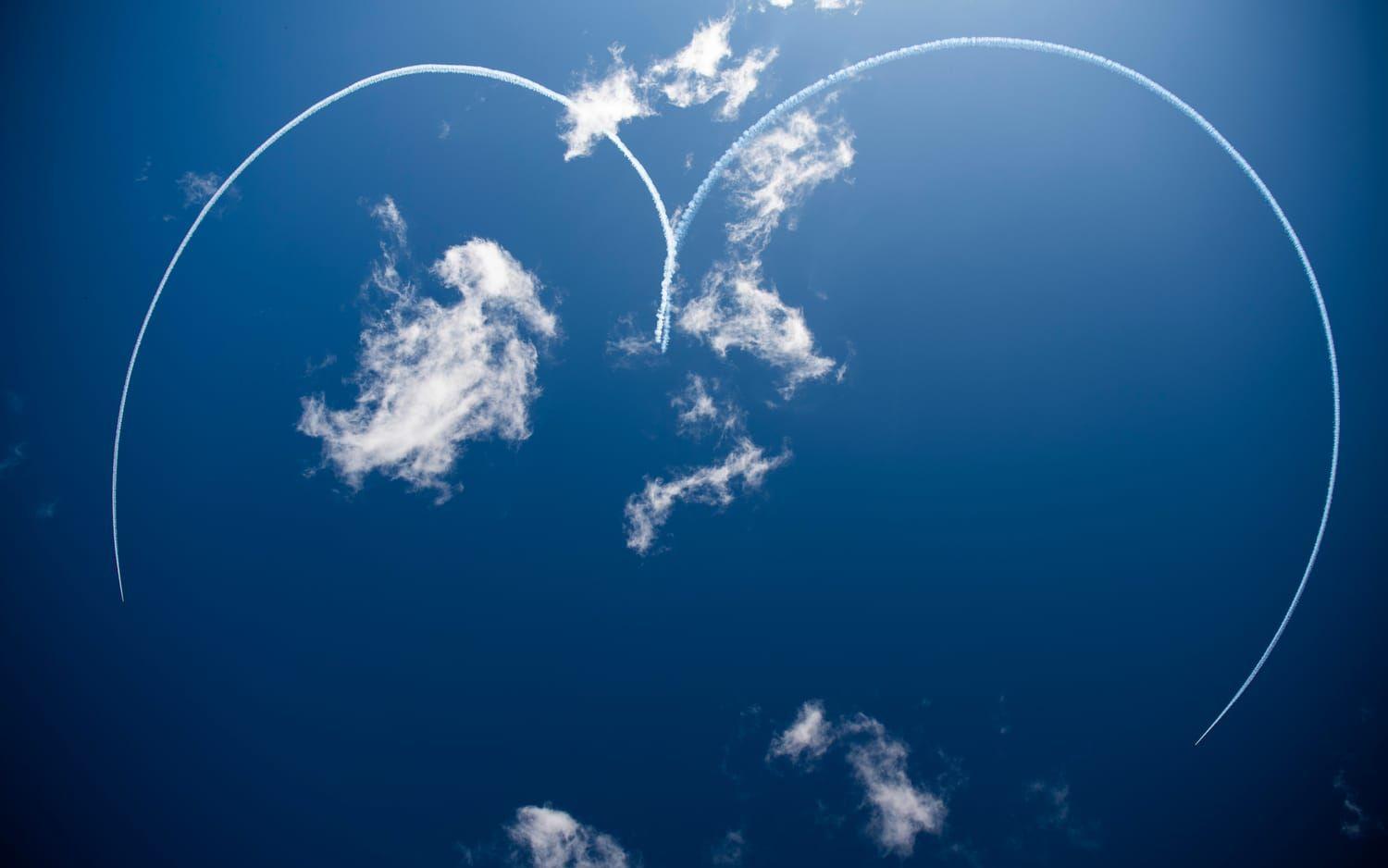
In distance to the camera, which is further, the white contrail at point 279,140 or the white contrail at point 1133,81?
the white contrail at point 279,140

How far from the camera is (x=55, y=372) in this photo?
3609 cm

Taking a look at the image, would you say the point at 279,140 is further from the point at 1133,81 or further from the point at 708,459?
the point at 1133,81

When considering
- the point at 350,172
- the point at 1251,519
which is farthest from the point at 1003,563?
the point at 350,172

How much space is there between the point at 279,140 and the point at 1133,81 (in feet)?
156

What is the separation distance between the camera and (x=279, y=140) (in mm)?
36000

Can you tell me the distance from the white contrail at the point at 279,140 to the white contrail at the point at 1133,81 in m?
4.00

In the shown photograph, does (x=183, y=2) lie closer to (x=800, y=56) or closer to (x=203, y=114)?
(x=203, y=114)

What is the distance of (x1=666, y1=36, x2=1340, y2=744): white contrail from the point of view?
34.6m

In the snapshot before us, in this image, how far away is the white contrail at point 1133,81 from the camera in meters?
34.6

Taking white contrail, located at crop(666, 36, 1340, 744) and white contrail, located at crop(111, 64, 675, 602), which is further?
white contrail, located at crop(111, 64, 675, 602)

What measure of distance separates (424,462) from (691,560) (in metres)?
15.3

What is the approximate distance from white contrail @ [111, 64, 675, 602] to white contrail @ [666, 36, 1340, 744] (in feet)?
13.1

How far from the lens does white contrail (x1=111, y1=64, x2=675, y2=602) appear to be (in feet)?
115

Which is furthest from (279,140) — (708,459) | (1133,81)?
(1133,81)
